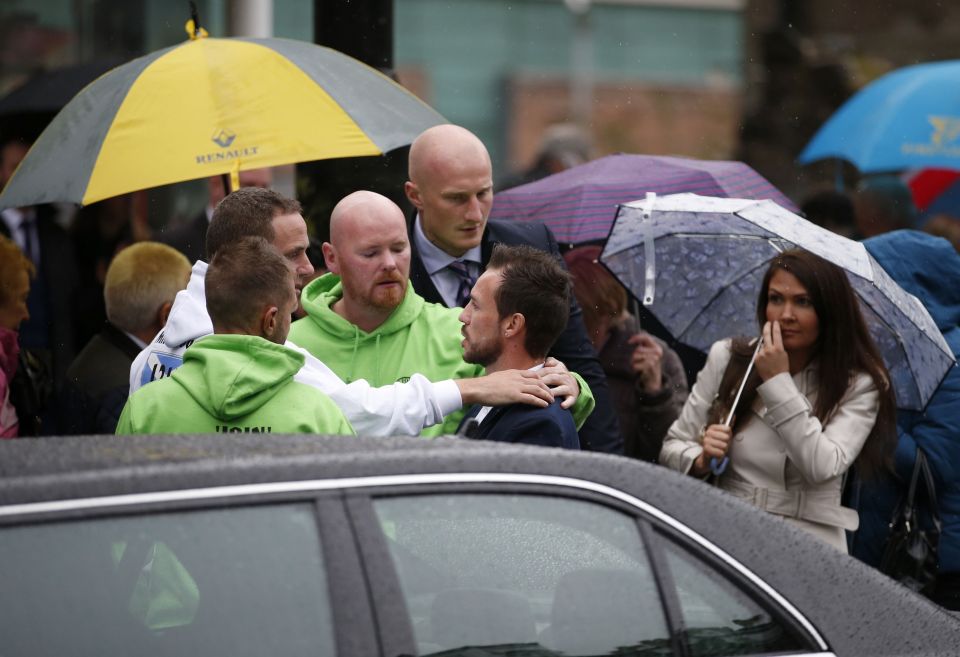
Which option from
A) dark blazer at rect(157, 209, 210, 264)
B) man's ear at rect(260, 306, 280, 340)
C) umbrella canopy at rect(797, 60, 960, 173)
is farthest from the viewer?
umbrella canopy at rect(797, 60, 960, 173)

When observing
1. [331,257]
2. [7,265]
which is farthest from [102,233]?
[331,257]

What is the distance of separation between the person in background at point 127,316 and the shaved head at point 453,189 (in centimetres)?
117

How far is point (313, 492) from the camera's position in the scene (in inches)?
127

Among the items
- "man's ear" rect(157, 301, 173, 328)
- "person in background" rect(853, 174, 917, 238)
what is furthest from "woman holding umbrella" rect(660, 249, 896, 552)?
"person in background" rect(853, 174, 917, 238)

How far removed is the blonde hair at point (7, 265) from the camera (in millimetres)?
6723

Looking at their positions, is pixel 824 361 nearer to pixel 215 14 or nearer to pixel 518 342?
pixel 518 342

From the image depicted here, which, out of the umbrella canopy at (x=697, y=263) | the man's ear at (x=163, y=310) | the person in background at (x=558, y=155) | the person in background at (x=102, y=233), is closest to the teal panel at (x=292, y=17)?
the person in background at (x=558, y=155)

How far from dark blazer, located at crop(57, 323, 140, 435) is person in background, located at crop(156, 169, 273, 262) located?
3.25 feet

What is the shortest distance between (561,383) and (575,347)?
1.01 m

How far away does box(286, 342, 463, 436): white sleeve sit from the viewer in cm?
486

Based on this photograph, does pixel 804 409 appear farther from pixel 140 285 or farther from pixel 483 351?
pixel 140 285

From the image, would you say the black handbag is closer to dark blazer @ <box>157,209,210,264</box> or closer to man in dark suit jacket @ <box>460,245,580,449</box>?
man in dark suit jacket @ <box>460,245,580,449</box>

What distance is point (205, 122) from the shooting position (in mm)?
6145

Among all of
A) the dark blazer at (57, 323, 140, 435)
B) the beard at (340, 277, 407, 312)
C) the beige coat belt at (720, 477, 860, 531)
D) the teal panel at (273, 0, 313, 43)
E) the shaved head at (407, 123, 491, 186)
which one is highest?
the shaved head at (407, 123, 491, 186)
